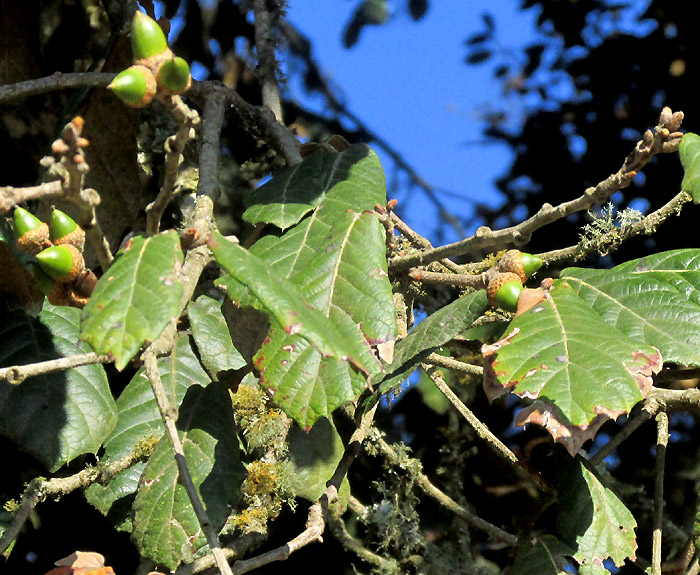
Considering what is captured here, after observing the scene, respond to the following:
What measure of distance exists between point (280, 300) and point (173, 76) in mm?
282

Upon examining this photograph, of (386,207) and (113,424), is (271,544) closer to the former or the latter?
(113,424)

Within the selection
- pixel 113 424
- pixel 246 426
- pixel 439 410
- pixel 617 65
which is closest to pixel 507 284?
pixel 246 426

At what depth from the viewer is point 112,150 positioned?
1.56 m

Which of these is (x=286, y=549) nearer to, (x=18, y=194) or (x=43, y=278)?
(x=43, y=278)

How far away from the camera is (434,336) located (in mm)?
1138

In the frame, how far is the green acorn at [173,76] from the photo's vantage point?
85 cm

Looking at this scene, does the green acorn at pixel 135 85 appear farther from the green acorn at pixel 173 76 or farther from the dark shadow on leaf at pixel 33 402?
the dark shadow on leaf at pixel 33 402

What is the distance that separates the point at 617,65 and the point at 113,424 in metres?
2.13

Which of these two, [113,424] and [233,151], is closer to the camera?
[113,424]

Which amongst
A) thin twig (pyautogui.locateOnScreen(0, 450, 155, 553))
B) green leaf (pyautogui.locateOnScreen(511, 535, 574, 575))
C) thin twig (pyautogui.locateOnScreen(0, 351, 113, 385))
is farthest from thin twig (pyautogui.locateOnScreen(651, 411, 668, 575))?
thin twig (pyautogui.locateOnScreen(0, 351, 113, 385))

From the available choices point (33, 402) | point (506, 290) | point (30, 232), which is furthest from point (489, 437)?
point (30, 232)

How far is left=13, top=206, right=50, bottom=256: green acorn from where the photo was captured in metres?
0.96

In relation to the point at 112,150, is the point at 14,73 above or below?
above

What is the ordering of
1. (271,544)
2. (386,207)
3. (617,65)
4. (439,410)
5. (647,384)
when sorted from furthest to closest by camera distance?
(617,65) < (439,410) < (271,544) < (386,207) < (647,384)
